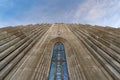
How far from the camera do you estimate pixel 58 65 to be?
909 centimetres

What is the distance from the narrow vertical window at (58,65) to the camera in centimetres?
779

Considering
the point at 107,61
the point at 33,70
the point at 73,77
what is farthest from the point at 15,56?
the point at 107,61

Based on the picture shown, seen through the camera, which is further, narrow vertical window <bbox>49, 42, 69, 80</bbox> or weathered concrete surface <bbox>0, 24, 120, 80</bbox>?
narrow vertical window <bbox>49, 42, 69, 80</bbox>

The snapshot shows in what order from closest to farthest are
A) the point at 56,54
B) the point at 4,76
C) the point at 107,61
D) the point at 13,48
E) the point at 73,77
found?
1. the point at 4,76
2. the point at 73,77
3. the point at 107,61
4. the point at 13,48
5. the point at 56,54

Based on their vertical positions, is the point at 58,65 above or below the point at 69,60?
below

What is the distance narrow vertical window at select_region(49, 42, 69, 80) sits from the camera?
307 inches

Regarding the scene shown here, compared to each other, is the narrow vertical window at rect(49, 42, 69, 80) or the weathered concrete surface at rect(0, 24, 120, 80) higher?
the weathered concrete surface at rect(0, 24, 120, 80)

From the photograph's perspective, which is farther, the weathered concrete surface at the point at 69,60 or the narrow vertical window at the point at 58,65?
the narrow vertical window at the point at 58,65

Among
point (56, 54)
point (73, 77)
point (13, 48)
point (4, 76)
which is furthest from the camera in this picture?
point (56, 54)

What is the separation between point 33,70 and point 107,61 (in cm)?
Answer: 407

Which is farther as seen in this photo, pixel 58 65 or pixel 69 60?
pixel 69 60

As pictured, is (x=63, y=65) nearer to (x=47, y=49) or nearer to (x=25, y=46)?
(x=47, y=49)

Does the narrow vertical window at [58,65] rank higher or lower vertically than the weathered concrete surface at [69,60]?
lower

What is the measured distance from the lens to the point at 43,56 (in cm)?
959
